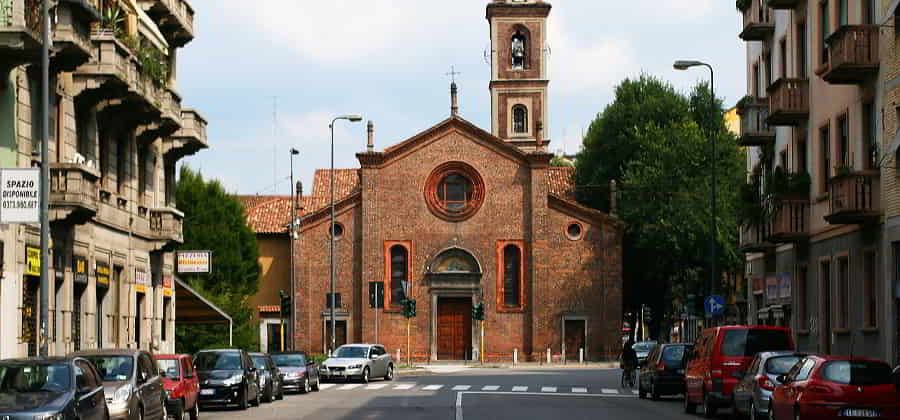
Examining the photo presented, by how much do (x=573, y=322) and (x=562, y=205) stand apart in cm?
595

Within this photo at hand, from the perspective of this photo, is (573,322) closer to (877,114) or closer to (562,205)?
(562,205)

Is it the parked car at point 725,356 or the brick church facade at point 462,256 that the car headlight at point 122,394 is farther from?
the brick church facade at point 462,256

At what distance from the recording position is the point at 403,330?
73.7 metres

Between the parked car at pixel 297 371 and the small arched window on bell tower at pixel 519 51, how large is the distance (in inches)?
Answer: 2088

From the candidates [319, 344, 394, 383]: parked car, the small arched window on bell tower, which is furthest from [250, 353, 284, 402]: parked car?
the small arched window on bell tower

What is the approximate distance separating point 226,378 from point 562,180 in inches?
2149

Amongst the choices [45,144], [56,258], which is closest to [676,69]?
[56,258]

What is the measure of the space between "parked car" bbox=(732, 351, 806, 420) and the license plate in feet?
8.49

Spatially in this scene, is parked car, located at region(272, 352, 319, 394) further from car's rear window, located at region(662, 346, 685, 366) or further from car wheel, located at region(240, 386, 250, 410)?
car's rear window, located at region(662, 346, 685, 366)

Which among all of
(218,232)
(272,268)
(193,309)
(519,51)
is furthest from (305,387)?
(519,51)

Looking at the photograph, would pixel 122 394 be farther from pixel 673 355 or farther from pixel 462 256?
pixel 462 256

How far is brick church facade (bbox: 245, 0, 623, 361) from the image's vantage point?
7394cm

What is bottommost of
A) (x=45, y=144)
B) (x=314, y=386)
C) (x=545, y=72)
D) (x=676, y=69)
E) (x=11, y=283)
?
(x=314, y=386)

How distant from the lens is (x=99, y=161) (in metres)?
35.2
